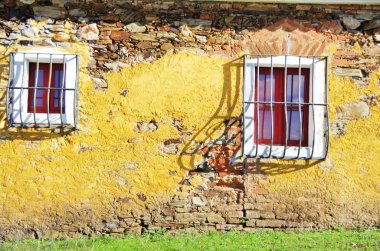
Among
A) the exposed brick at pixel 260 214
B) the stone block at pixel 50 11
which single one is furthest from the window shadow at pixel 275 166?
the stone block at pixel 50 11

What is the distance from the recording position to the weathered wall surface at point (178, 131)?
5.47 meters

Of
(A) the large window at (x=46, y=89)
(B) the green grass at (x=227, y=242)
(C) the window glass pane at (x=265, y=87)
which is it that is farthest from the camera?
(C) the window glass pane at (x=265, y=87)

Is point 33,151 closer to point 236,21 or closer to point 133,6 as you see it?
point 133,6

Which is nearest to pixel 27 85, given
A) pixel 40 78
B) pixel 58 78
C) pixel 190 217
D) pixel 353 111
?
pixel 40 78

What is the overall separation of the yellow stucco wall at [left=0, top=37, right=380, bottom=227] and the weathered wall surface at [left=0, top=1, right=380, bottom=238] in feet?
0.04

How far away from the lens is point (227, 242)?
16.8 ft

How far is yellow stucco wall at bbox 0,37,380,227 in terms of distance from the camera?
215 inches

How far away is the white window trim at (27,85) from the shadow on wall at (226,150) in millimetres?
1484

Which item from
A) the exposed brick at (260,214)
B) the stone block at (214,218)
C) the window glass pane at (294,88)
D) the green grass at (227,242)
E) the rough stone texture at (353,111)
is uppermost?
the window glass pane at (294,88)

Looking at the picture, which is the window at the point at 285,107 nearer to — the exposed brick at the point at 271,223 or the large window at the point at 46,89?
the exposed brick at the point at 271,223

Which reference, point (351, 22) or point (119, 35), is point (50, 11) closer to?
point (119, 35)

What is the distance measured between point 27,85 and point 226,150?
8.33ft

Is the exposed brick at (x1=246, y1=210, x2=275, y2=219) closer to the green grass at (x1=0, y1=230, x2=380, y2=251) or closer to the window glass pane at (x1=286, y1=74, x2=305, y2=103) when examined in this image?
the green grass at (x1=0, y1=230, x2=380, y2=251)

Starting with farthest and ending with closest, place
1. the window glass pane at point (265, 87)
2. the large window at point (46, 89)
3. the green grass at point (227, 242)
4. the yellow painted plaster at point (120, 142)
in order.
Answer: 1. the window glass pane at point (265, 87)
2. the large window at point (46, 89)
3. the yellow painted plaster at point (120, 142)
4. the green grass at point (227, 242)
